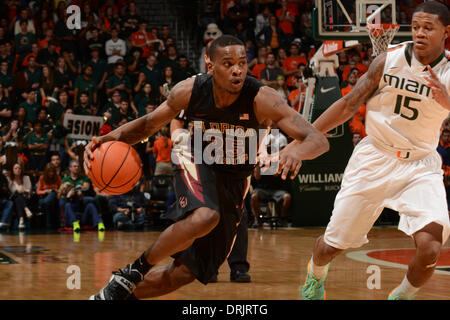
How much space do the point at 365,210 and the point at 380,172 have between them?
279 mm

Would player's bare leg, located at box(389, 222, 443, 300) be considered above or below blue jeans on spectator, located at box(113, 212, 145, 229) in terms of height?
above

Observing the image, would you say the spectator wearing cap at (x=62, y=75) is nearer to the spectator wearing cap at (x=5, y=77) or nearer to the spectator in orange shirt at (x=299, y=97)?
the spectator wearing cap at (x=5, y=77)

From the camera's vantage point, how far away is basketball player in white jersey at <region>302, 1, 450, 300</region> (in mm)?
4445

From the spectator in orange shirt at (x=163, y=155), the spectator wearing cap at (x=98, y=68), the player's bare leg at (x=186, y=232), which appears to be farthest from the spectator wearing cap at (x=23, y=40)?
the player's bare leg at (x=186, y=232)

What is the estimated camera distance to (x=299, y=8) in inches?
670

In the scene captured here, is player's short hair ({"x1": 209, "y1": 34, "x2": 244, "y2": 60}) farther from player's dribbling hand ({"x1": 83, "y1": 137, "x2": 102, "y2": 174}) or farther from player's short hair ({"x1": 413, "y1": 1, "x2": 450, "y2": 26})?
player's short hair ({"x1": 413, "y1": 1, "x2": 450, "y2": 26})

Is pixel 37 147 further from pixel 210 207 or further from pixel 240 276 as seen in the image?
pixel 210 207

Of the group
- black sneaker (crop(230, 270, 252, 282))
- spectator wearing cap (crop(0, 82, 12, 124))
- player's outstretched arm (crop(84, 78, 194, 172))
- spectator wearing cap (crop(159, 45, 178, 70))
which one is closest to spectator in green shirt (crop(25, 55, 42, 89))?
spectator wearing cap (crop(0, 82, 12, 124))

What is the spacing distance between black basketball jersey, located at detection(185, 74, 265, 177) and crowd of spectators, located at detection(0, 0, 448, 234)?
736 centimetres

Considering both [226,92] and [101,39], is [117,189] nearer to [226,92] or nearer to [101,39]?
[226,92]

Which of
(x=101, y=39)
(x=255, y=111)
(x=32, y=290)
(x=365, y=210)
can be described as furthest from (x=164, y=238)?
(x=101, y=39)

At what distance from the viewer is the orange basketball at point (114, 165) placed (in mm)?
4355

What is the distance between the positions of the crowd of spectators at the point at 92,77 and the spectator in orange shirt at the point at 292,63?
0.08ft

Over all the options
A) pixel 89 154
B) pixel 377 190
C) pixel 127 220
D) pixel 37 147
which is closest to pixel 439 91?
pixel 377 190
